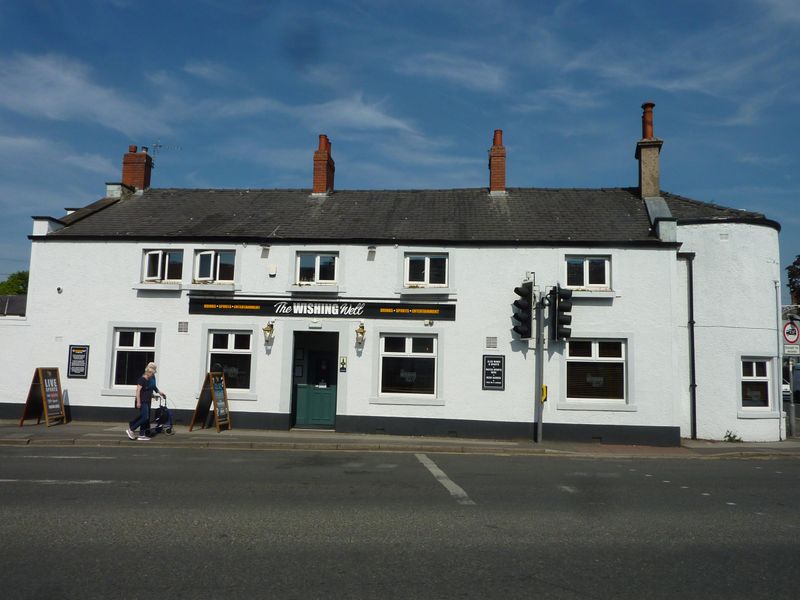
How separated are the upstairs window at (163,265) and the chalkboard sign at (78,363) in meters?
2.64

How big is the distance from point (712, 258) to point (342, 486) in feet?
41.6

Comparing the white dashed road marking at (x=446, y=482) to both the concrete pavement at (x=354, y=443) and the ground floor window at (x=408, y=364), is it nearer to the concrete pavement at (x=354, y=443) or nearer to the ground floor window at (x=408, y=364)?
the concrete pavement at (x=354, y=443)

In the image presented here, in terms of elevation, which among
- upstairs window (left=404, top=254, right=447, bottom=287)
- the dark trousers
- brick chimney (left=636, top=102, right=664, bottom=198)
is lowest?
the dark trousers

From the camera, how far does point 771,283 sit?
1722 cm

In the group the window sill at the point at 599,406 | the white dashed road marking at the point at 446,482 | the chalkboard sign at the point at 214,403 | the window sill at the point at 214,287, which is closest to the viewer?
the white dashed road marking at the point at 446,482

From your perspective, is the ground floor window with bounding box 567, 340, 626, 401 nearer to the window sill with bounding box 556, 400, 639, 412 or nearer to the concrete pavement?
the window sill with bounding box 556, 400, 639, 412

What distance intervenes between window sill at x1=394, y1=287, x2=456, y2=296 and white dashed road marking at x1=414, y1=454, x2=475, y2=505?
4755 millimetres

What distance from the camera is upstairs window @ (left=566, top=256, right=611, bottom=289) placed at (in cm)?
1664

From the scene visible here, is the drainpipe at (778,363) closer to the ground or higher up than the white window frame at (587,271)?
closer to the ground

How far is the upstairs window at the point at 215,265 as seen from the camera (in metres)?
17.5

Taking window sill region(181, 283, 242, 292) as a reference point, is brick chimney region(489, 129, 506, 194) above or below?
above

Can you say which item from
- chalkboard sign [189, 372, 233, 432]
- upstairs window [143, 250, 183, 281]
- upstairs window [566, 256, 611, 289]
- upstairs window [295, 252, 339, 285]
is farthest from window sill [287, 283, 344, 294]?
upstairs window [566, 256, 611, 289]

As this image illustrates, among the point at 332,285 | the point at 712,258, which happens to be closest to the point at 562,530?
the point at 332,285

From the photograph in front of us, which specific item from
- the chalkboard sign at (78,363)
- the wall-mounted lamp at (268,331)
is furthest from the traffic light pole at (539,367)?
the chalkboard sign at (78,363)
